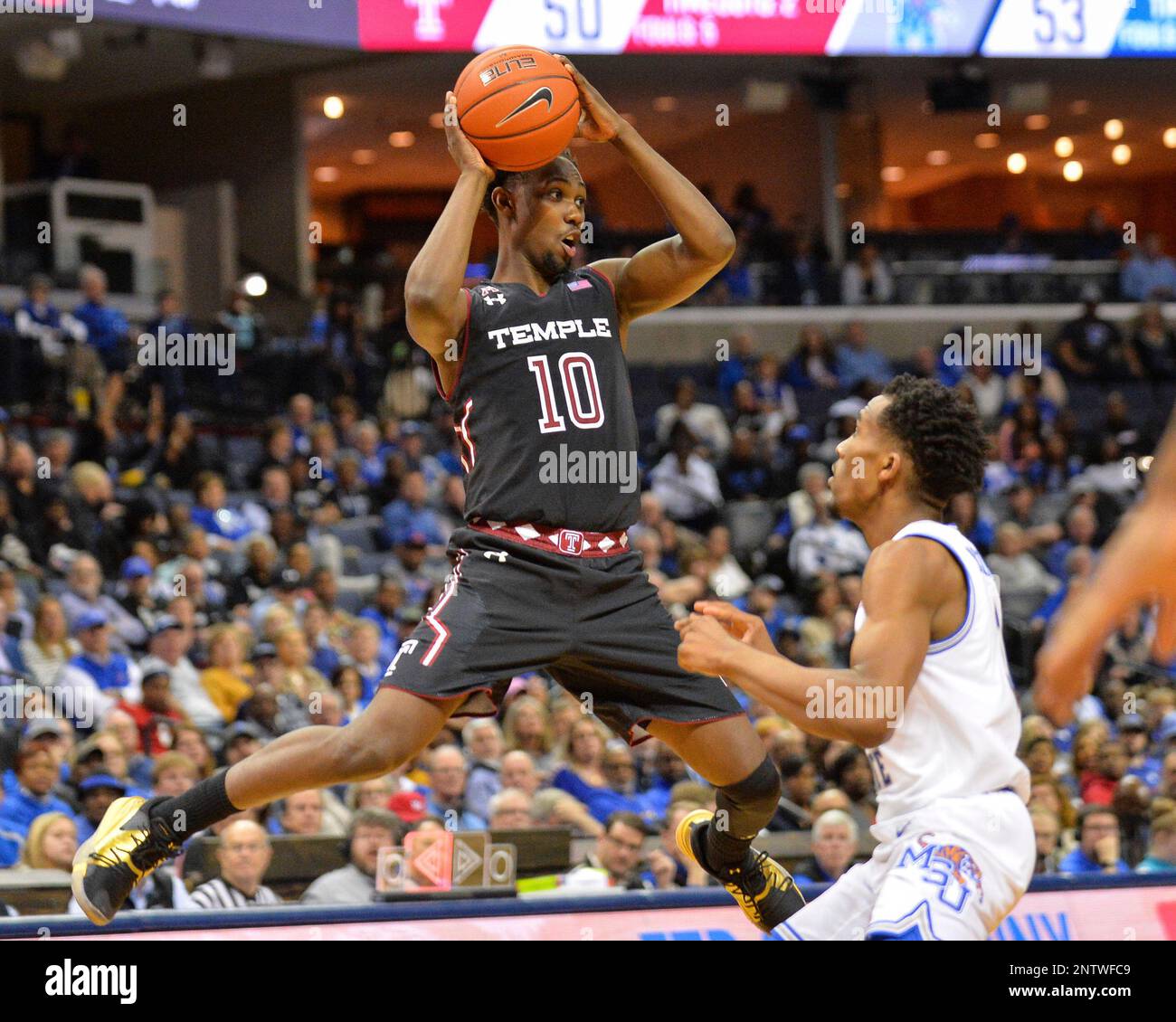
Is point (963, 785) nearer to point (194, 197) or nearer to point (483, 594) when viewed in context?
point (483, 594)

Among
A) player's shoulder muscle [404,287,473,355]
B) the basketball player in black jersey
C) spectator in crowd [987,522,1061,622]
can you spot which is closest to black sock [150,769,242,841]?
the basketball player in black jersey

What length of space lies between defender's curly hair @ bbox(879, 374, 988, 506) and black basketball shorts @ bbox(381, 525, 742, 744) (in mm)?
901

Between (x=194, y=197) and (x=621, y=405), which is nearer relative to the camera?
(x=621, y=405)

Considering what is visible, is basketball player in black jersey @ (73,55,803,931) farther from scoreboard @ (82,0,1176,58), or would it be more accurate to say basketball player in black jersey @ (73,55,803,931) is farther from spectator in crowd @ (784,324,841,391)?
spectator in crowd @ (784,324,841,391)

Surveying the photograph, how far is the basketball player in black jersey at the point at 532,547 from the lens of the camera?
14.4 ft

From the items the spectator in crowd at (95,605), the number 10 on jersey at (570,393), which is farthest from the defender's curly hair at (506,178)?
the spectator in crowd at (95,605)

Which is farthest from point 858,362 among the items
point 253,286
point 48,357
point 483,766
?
point 483,766

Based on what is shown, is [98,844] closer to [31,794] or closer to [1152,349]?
[31,794]

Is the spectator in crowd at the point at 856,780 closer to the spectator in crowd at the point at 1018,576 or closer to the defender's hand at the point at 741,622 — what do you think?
the spectator in crowd at the point at 1018,576

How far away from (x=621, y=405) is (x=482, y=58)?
1.00 m

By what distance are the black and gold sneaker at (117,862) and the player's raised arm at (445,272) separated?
1474mm

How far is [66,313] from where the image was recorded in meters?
13.0

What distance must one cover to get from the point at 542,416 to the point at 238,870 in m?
2.89
